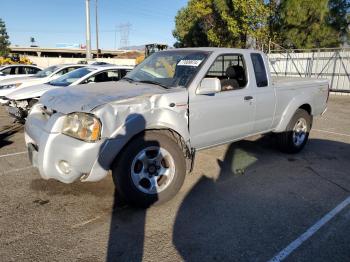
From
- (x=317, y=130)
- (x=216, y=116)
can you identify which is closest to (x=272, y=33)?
(x=317, y=130)

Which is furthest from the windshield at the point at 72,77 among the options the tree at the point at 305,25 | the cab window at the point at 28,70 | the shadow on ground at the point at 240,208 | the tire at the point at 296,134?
the tree at the point at 305,25

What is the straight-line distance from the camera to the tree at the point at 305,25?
22.9 meters

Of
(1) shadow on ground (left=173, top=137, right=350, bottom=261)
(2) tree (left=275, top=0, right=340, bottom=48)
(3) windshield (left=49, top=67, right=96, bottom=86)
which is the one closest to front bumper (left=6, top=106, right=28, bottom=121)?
(3) windshield (left=49, top=67, right=96, bottom=86)

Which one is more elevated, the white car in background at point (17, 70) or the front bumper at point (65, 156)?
the white car in background at point (17, 70)

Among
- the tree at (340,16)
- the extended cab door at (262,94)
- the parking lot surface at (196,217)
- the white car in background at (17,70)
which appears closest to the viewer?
the parking lot surface at (196,217)

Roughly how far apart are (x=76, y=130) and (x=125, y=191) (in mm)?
841

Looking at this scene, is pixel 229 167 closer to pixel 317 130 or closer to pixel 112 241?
pixel 112 241

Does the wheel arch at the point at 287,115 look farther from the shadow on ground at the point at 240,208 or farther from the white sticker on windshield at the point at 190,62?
the white sticker on windshield at the point at 190,62

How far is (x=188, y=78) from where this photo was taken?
424 cm

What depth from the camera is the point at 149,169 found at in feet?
12.4

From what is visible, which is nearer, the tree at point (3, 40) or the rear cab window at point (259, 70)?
the rear cab window at point (259, 70)

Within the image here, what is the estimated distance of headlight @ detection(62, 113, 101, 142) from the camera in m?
3.34

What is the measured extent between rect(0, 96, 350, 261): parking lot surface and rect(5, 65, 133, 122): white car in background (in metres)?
2.81

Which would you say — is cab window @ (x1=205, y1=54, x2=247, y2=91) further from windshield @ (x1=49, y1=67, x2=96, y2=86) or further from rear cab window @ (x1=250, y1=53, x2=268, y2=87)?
windshield @ (x1=49, y1=67, x2=96, y2=86)
